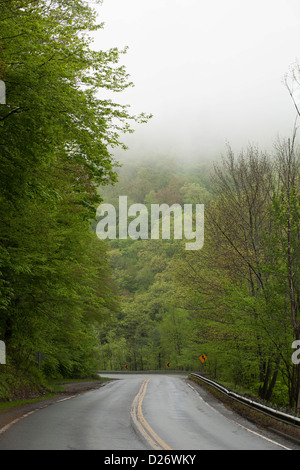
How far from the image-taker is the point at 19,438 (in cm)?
985

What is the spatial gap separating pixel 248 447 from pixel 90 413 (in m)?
7.56

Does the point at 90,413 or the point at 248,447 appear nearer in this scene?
the point at 248,447

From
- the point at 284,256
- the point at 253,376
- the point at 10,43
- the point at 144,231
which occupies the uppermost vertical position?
the point at 144,231

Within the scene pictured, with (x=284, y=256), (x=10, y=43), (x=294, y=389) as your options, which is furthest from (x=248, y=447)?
(x=294, y=389)

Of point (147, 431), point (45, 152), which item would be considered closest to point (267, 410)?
point (147, 431)

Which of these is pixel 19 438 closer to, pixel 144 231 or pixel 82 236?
pixel 82 236
